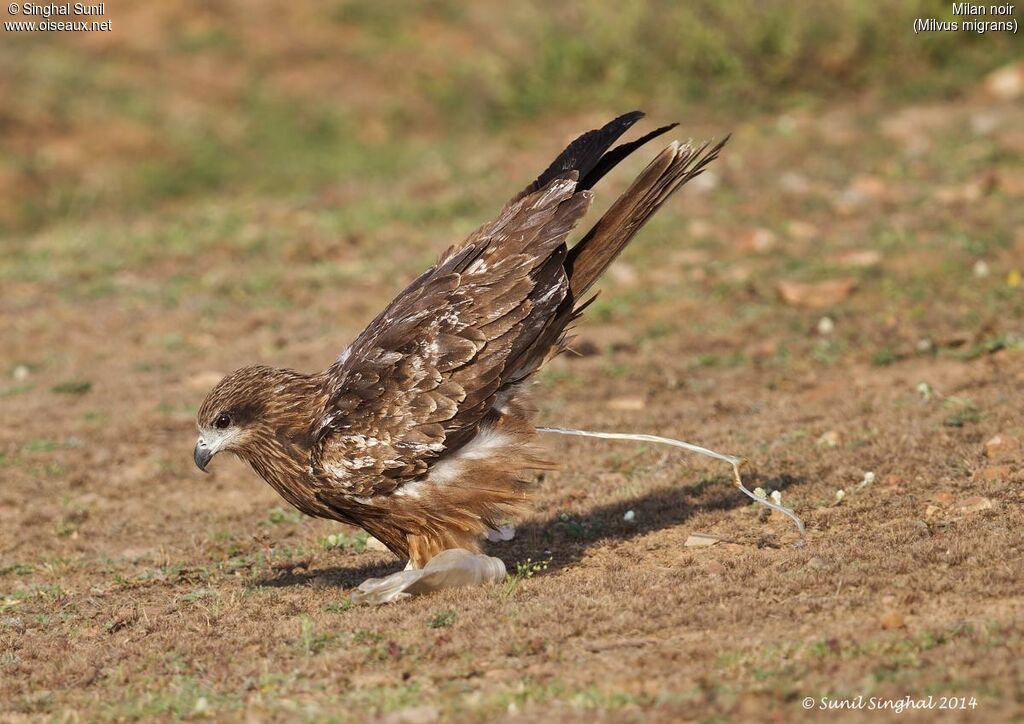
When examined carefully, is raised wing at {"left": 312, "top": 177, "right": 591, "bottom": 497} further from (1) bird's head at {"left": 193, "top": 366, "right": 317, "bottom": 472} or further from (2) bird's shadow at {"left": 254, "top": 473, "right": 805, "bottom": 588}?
(2) bird's shadow at {"left": 254, "top": 473, "right": 805, "bottom": 588}

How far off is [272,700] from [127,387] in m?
7.19

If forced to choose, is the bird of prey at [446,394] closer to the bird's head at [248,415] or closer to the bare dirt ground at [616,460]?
the bird's head at [248,415]

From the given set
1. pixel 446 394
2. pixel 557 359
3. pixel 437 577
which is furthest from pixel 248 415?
pixel 557 359

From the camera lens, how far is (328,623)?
6.66 m

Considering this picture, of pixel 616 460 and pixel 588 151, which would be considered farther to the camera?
pixel 616 460

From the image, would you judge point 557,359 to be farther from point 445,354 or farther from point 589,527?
point 445,354

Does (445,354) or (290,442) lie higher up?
(445,354)

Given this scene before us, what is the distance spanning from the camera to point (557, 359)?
40.0 feet

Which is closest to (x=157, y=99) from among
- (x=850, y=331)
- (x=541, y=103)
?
(x=541, y=103)

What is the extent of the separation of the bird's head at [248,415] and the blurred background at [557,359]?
2.67 feet

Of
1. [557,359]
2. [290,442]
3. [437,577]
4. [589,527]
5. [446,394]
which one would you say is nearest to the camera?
[437,577]

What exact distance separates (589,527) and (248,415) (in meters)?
2.17

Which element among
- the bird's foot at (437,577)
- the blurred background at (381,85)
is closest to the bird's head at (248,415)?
the bird's foot at (437,577)

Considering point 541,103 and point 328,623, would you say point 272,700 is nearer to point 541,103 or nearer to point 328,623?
point 328,623
